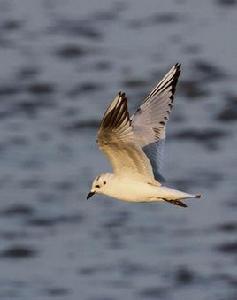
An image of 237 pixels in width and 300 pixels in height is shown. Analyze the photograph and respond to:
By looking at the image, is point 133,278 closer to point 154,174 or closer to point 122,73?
point 154,174

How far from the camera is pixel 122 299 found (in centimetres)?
1284

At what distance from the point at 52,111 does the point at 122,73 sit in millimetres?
1255

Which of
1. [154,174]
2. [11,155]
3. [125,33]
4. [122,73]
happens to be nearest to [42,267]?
[11,155]

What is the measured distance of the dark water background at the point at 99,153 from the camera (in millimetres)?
13477

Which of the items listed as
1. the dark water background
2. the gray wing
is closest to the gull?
the gray wing

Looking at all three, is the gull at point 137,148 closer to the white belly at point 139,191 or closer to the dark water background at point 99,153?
the white belly at point 139,191

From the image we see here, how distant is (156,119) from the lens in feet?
33.1

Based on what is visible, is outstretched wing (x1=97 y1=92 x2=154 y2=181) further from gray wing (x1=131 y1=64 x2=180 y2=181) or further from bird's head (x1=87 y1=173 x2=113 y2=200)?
gray wing (x1=131 y1=64 x2=180 y2=181)

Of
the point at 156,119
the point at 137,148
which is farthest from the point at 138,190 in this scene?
the point at 156,119

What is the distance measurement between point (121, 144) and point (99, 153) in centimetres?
557

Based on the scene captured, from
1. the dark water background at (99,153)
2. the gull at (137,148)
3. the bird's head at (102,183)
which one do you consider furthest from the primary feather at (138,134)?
the dark water background at (99,153)

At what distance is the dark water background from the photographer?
13.5 m

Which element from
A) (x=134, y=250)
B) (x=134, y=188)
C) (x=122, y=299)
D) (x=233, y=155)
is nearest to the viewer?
(x=134, y=188)

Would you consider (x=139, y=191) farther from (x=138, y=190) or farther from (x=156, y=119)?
(x=156, y=119)
